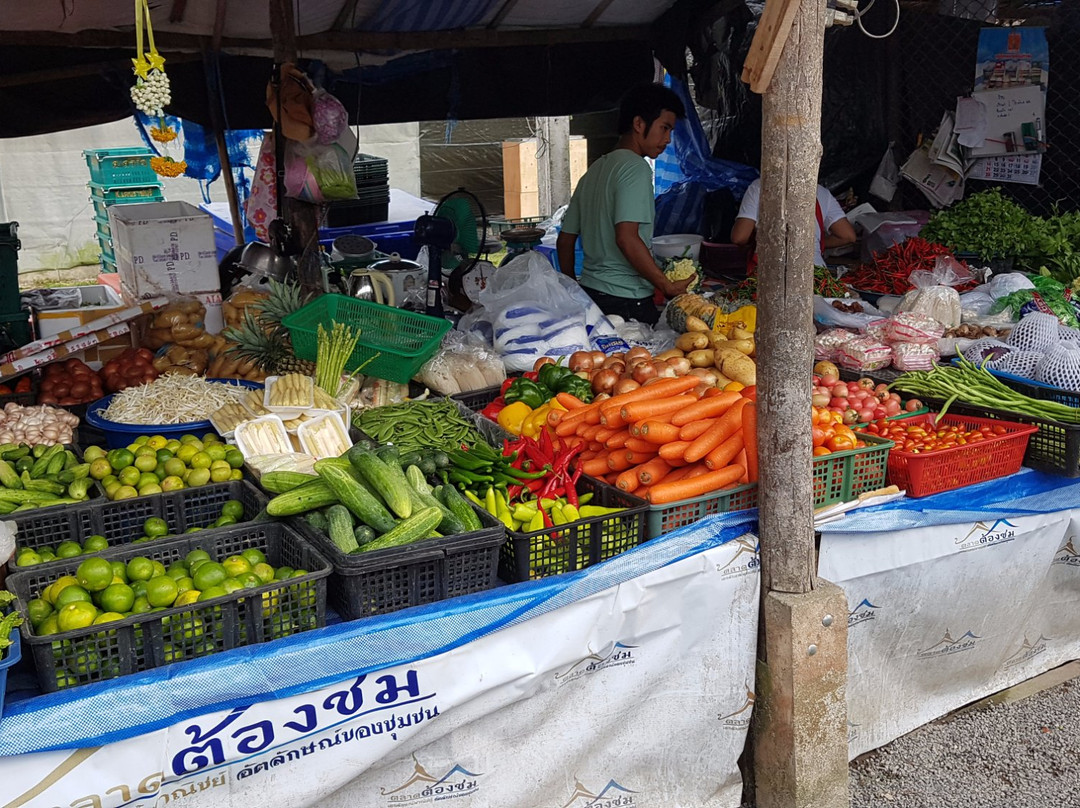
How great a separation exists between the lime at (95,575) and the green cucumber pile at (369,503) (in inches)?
20.0

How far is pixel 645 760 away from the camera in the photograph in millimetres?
3236

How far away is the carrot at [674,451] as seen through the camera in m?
3.29

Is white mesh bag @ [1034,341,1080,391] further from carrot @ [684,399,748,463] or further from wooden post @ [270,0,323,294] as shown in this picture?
wooden post @ [270,0,323,294]

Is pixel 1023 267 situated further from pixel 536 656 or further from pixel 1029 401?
pixel 536 656

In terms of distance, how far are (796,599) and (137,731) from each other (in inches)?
80.5

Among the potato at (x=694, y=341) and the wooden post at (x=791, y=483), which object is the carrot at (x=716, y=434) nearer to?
the wooden post at (x=791, y=483)

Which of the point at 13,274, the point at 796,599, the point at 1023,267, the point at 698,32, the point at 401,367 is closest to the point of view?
the point at 796,599

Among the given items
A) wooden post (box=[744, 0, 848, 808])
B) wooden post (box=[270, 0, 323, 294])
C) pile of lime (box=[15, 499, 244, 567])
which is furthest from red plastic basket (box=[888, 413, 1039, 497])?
wooden post (box=[270, 0, 323, 294])

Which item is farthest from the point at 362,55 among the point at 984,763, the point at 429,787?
the point at 984,763

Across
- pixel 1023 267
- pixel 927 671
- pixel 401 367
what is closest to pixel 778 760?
pixel 927 671

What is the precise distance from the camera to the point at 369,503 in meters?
2.84

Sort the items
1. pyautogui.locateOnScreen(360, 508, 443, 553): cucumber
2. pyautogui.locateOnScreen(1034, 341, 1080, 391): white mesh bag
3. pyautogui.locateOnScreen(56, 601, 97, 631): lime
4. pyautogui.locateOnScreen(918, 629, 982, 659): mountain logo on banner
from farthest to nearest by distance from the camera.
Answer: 1. pyautogui.locateOnScreen(1034, 341, 1080, 391): white mesh bag
2. pyautogui.locateOnScreen(918, 629, 982, 659): mountain logo on banner
3. pyautogui.locateOnScreen(360, 508, 443, 553): cucumber
4. pyautogui.locateOnScreen(56, 601, 97, 631): lime

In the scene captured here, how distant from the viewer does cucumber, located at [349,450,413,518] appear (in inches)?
112

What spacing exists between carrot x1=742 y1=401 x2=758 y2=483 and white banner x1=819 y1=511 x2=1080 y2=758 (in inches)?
13.9
